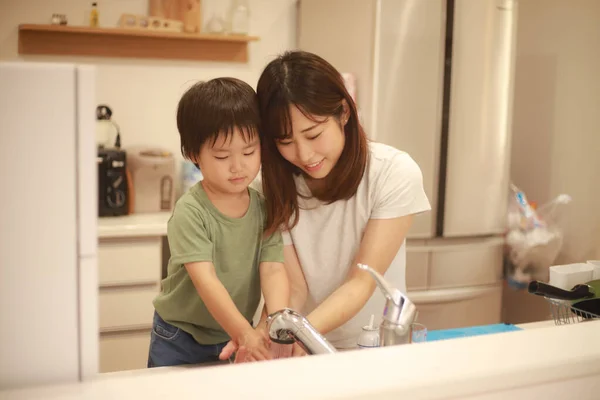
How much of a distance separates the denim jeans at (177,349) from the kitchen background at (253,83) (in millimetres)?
1289

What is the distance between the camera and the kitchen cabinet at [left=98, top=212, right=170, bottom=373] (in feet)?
8.80

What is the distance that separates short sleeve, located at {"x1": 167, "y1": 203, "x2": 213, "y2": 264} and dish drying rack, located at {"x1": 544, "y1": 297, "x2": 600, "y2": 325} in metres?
0.67

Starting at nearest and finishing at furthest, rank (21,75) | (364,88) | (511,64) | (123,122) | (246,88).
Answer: (21,75) → (246,88) → (364,88) → (511,64) → (123,122)

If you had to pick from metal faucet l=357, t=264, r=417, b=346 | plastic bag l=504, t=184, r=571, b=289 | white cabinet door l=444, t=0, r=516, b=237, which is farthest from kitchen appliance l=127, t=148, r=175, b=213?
metal faucet l=357, t=264, r=417, b=346

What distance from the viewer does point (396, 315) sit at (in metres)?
0.90

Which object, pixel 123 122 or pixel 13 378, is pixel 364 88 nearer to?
pixel 123 122

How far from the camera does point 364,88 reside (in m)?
2.77

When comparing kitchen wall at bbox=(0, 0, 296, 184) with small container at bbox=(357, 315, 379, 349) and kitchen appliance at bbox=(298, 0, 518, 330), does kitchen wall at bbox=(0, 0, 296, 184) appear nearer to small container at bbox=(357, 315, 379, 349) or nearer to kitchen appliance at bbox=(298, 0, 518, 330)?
kitchen appliance at bbox=(298, 0, 518, 330)

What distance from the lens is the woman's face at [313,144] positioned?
1302mm

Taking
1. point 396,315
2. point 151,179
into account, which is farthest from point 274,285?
point 151,179

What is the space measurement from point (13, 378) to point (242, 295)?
74cm

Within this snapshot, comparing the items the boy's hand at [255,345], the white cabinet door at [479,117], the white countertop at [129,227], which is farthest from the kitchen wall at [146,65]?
the boy's hand at [255,345]

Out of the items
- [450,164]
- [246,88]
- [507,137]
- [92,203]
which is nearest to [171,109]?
[450,164]

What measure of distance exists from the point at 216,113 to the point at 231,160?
95 mm
